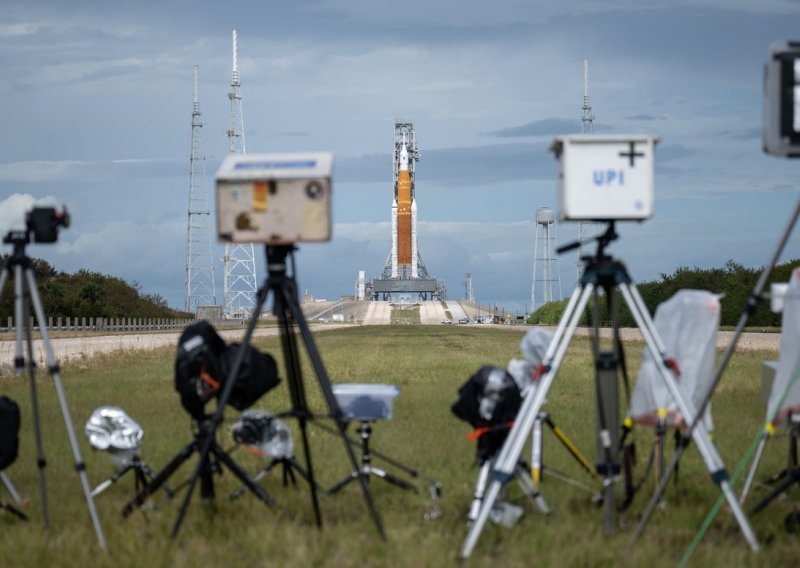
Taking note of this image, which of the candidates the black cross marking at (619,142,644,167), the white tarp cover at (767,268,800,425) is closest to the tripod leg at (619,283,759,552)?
the white tarp cover at (767,268,800,425)

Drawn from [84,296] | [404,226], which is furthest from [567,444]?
[404,226]

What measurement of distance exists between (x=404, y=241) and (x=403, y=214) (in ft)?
20.5

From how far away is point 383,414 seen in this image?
29.5 ft

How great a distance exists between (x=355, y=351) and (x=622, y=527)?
31361mm

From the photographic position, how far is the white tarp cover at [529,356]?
8656mm

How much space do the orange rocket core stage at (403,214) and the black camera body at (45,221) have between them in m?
141

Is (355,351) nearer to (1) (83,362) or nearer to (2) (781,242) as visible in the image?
(1) (83,362)

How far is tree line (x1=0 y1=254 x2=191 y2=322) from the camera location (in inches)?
3526

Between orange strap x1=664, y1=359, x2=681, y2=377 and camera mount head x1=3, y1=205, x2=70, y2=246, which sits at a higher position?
camera mount head x1=3, y1=205, x2=70, y2=246

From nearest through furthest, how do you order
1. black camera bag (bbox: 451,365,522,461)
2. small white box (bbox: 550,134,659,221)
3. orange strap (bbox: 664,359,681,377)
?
1. small white box (bbox: 550,134,659,221)
2. orange strap (bbox: 664,359,681,377)
3. black camera bag (bbox: 451,365,522,461)

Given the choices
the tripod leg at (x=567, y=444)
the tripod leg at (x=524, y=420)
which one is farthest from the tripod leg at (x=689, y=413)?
the tripod leg at (x=567, y=444)

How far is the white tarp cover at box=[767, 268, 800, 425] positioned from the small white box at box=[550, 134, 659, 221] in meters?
1.20

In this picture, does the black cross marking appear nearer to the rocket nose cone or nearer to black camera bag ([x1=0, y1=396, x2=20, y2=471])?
black camera bag ([x1=0, y1=396, x2=20, y2=471])

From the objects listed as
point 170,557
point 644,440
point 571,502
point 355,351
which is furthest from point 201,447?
point 355,351
